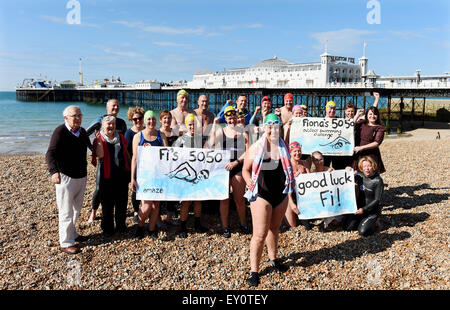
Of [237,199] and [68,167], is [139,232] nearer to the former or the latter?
[68,167]

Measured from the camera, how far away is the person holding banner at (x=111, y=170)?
4.57m

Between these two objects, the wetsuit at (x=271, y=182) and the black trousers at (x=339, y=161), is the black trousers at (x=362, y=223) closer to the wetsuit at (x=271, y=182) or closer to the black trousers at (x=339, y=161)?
the black trousers at (x=339, y=161)

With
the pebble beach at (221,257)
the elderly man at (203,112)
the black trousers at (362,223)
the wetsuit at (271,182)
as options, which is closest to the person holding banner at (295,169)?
the pebble beach at (221,257)

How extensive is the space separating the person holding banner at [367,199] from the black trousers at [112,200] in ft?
11.9

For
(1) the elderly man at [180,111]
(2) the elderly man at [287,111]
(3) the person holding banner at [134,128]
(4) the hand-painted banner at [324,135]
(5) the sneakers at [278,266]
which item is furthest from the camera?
(2) the elderly man at [287,111]

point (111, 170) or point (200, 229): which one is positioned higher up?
point (111, 170)

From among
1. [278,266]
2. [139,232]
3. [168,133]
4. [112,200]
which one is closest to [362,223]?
[278,266]

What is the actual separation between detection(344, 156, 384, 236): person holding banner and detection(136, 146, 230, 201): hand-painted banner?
2114mm

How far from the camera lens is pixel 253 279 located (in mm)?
3672

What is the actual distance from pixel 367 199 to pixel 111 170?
3.97 m

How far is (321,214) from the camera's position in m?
4.72
